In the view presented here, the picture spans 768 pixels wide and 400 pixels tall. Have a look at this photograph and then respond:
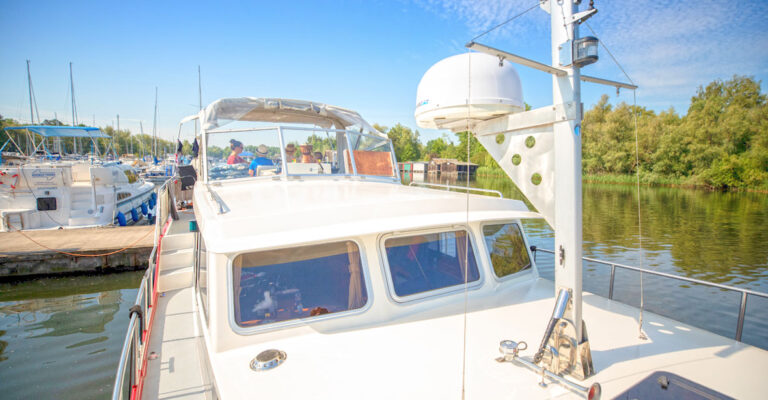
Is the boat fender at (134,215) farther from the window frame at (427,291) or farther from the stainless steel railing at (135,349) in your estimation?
the window frame at (427,291)

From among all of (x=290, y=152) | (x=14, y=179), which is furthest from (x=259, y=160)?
(x=14, y=179)

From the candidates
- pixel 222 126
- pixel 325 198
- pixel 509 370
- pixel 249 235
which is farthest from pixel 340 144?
pixel 509 370

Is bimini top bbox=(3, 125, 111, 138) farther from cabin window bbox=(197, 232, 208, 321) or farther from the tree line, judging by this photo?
the tree line

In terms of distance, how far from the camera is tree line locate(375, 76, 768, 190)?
3578 centimetres

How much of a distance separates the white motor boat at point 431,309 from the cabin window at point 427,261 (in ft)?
0.05

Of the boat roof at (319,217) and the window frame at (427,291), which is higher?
the boat roof at (319,217)

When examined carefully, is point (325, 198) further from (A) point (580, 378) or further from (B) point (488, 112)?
(A) point (580, 378)

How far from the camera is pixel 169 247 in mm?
6086

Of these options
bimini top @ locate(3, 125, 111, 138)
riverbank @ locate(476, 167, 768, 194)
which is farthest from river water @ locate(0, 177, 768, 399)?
riverbank @ locate(476, 167, 768, 194)

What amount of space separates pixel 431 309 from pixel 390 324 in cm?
43

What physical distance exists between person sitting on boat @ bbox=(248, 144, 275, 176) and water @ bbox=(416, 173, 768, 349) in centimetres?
515

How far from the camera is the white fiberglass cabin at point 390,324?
90.8 inches

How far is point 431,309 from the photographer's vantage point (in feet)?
10.6

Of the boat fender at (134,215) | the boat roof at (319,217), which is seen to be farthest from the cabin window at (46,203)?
the boat roof at (319,217)
